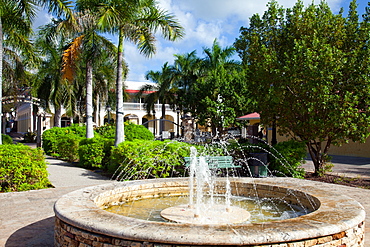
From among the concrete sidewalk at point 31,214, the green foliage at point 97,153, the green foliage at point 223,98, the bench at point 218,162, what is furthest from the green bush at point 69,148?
the green foliage at point 223,98

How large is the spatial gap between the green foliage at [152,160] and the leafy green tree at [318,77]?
3810mm

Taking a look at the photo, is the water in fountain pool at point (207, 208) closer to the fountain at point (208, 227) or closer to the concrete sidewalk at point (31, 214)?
the fountain at point (208, 227)

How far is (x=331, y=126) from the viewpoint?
10.3m

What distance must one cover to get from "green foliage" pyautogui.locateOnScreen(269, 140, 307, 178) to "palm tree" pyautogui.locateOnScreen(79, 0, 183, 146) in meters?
5.52

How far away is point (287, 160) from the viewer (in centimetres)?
1091

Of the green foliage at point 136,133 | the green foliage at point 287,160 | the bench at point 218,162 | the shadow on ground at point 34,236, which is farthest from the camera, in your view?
the green foliage at point 136,133

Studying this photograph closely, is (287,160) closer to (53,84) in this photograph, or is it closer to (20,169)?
(20,169)

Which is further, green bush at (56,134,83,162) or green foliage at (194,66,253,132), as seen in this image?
green foliage at (194,66,253,132)

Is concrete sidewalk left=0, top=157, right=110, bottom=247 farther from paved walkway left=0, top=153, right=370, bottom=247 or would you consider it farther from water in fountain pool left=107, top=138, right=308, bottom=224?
water in fountain pool left=107, top=138, right=308, bottom=224

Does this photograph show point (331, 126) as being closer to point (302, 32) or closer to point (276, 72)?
point (276, 72)

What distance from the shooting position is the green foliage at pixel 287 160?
10.9m

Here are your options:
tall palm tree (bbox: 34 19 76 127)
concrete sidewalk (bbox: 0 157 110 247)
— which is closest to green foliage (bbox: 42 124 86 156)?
tall palm tree (bbox: 34 19 76 127)

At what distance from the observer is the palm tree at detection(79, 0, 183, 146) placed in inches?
502

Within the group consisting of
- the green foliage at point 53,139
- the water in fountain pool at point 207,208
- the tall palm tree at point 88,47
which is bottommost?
the water in fountain pool at point 207,208
